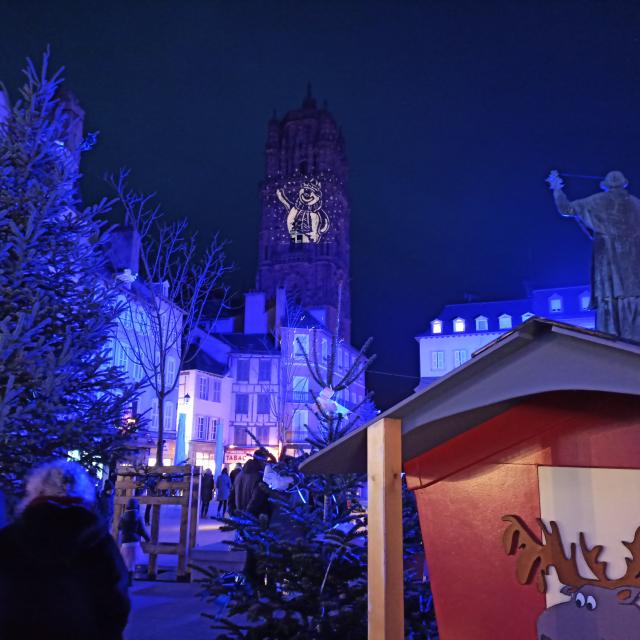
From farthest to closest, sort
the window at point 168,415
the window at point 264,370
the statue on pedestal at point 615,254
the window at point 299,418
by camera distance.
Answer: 1. the window at point 299,418
2. the window at point 264,370
3. the window at point 168,415
4. the statue on pedestal at point 615,254

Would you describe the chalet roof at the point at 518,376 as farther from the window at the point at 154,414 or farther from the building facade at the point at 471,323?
the building facade at the point at 471,323

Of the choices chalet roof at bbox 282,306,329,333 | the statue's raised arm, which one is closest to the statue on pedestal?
the statue's raised arm

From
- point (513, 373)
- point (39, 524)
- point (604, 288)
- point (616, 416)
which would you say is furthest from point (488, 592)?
point (604, 288)

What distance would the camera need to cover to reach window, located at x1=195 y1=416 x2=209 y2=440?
44.9m

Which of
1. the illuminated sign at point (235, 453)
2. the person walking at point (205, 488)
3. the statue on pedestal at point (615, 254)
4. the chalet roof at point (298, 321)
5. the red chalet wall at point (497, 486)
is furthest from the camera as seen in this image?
the chalet roof at point (298, 321)

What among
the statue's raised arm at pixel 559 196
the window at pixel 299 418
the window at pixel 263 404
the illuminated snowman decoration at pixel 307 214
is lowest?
the statue's raised arm at pixel 559 196

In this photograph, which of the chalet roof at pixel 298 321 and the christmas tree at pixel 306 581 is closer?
the christmas tree at pixel 306 581

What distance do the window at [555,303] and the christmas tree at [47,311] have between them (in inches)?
2063

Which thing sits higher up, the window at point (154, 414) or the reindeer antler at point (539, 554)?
the window at point (154, 414)

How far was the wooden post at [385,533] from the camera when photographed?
141 inches

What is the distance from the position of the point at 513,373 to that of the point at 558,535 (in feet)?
4.53

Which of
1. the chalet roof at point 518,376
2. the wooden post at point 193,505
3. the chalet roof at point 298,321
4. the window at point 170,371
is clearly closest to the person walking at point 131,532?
the wooden post at point 193,505

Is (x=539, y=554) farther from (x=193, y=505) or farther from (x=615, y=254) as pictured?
(x=193, y=505)

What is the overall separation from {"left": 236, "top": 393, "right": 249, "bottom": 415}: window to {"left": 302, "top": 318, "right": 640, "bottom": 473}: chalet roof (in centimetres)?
4719
